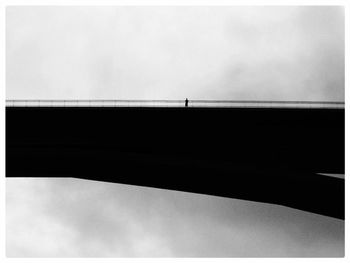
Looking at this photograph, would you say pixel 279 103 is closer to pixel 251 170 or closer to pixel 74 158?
pixel 251 170

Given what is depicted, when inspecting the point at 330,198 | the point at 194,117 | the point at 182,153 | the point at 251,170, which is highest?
the point at 194,117

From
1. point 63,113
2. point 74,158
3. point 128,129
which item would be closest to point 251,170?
point 128,129

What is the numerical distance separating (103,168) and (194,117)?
17.4 ft

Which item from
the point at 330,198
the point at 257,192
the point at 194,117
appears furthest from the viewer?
the point at 194,117

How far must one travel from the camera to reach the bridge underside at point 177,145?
19.2 metres

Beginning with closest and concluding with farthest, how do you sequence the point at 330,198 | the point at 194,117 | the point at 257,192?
1. the point at 330,198
2. the point at 257,192
3. the point at 194,117

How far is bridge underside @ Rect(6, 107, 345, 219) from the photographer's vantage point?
19172mm

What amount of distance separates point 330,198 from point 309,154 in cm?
333

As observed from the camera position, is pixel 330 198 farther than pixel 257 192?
No

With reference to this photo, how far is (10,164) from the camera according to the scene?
20781mm

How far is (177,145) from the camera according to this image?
20906 millimetres

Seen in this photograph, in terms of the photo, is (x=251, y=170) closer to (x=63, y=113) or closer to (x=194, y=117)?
(x=194, y=117)

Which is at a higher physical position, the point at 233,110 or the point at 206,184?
the point at 233,110

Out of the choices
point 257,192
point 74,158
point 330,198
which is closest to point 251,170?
point 257,192
